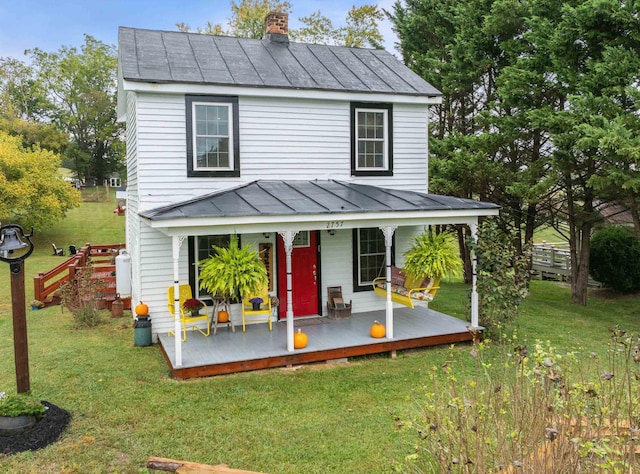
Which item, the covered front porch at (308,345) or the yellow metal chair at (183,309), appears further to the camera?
the yellow metal chair at (183,309)

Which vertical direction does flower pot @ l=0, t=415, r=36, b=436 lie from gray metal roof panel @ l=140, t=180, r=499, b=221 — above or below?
below

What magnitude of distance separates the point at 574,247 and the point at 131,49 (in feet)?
41.9

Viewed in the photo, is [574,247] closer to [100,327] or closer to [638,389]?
[638,389]

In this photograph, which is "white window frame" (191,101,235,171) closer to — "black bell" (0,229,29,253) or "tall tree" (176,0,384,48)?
"black bell" (0,229,29,253)

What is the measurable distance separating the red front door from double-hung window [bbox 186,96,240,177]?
2080 millimetres

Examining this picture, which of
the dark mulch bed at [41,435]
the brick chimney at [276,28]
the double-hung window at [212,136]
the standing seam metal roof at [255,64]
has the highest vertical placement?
the brick chimney at [276,28]

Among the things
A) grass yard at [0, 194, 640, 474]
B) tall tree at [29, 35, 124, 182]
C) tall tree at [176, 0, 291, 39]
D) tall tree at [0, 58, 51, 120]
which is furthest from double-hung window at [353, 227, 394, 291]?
tall tree at [0, 58, 51, 120]

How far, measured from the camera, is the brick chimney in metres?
12.8

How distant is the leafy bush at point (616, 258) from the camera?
16.2 meters

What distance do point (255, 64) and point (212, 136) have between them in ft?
7.50

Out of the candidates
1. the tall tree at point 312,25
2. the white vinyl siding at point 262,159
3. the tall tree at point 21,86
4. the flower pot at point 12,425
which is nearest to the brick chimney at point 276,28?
the white vinyl siding at point 262,159

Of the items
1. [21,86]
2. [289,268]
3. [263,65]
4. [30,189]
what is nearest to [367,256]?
[289,268]

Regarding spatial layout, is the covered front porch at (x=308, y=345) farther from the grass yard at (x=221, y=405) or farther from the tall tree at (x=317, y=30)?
the tall tree at (x=317, y=30)

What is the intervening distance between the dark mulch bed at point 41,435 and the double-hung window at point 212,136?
5.18m
